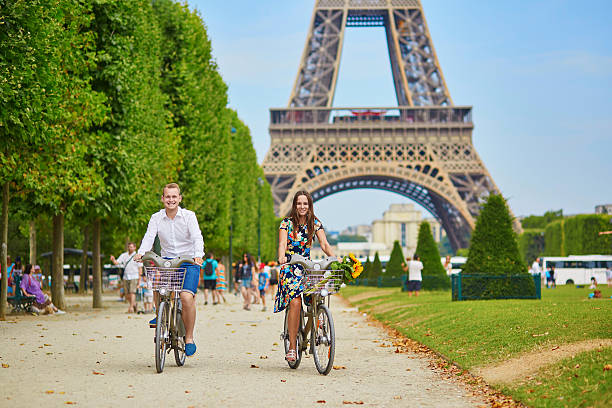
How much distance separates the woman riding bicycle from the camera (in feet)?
29.4

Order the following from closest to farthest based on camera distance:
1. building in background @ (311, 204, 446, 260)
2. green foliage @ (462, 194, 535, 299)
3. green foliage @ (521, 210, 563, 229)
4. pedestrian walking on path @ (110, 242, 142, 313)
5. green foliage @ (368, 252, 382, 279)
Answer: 1. green foliage @ (462, 194, 535, 299)
2. pedestrian walking on path @ (110, 242, 142, 313)
3. green foliage @ (368, 252, 382, 279)
4. green foliage @ (521, 210, 563, 229)
5. building in background @ (311, 204, 446, 260)

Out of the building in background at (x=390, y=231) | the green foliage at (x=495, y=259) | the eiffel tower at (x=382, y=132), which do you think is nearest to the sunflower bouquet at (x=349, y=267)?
the green foliage at (x=495, y=259)

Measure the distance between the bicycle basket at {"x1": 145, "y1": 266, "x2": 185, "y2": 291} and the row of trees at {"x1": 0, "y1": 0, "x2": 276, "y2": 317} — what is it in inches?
273

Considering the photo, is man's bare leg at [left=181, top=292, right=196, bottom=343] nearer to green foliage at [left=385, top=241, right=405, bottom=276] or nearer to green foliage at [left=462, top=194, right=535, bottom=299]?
green foliage at [left=462, top=194, right=535, bottom=299]

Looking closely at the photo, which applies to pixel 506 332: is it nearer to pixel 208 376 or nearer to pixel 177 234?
pixel 208 376

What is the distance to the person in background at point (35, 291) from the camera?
20.6 meters

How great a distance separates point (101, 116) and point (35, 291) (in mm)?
4602

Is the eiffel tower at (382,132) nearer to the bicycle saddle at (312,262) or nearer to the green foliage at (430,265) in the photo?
the green foliage at (430,265)

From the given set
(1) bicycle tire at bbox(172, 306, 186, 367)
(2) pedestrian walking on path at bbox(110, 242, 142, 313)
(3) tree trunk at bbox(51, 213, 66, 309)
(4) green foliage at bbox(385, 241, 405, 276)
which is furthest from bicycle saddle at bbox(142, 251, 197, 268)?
(4) green foliage at bbox(385, 241, 405, 276)

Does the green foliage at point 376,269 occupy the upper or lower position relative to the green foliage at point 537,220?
lower

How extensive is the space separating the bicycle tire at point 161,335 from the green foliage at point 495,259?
44.4 feet

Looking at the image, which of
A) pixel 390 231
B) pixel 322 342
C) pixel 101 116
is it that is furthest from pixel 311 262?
pixel 390 231

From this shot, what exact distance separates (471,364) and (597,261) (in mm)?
50678

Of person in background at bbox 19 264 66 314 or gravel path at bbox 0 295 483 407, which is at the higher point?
person in background at bbox 19 264 66 314
